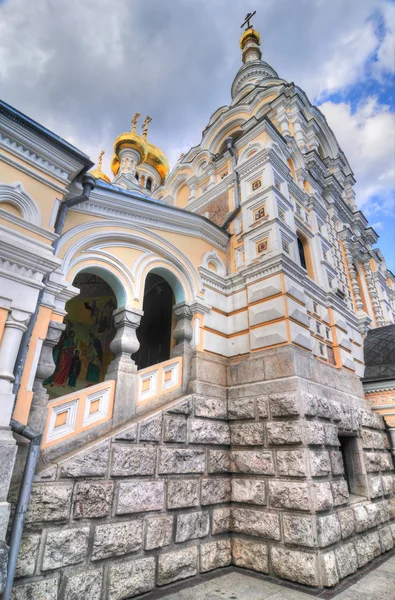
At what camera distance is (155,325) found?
8.58m

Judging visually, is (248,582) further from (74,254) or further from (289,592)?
(74,254)

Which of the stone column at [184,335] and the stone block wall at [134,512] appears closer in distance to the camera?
the stone block wall at [134,512]

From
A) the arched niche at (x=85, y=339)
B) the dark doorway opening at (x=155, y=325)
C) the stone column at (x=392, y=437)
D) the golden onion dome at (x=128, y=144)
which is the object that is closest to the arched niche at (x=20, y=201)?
the arched niche at (x=85, y=339)

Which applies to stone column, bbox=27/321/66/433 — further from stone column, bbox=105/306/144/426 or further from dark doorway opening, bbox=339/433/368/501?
dark doorway opening, bbox=339/433/368/501

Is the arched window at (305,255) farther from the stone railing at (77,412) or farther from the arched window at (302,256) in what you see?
the stone railing at (77,412)

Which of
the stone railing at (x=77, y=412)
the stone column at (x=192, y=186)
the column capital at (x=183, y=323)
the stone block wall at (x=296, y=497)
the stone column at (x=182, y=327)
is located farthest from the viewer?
the stone column at (x=192, y=186)

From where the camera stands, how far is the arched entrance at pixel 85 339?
314 inches

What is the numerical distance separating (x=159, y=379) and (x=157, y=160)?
24.0 m

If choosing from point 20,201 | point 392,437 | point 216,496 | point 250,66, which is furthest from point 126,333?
point 250,66

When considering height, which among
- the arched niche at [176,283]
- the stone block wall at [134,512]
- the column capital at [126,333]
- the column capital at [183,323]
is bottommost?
the stone block wall at [134,512]

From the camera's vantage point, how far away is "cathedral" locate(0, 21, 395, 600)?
12.6ft

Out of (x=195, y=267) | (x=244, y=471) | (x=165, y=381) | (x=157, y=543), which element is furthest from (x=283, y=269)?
(x=157, y=543)

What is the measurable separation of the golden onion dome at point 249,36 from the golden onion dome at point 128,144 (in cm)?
919

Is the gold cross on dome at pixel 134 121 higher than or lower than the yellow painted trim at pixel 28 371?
higher
